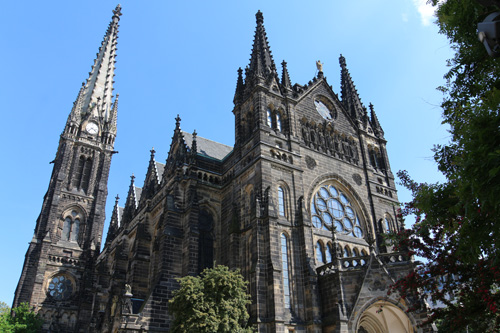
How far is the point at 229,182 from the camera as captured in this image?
26.6 meters

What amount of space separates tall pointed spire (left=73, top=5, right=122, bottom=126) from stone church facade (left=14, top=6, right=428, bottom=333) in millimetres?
23814

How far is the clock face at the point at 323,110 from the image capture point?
98.3ft

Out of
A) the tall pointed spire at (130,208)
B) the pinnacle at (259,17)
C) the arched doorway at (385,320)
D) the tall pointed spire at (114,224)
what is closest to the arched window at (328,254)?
the arched doorway at (385,320)

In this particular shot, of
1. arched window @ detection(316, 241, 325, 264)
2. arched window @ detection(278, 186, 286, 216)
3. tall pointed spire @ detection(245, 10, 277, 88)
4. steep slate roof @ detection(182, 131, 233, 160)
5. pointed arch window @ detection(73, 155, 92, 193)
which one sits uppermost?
pointed arch window @ detection(73, 155, 92, 193)

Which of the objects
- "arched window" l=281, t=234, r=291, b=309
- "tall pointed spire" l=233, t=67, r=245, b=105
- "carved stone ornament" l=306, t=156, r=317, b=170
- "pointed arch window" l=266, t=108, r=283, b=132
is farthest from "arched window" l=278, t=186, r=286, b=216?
"tall pointed spire" l=233, t=67, r=245, b=105

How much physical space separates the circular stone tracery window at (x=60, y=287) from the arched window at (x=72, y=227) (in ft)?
17.5

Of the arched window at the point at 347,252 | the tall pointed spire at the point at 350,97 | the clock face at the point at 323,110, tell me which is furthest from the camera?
the tall pointed spire at the point at 350,97

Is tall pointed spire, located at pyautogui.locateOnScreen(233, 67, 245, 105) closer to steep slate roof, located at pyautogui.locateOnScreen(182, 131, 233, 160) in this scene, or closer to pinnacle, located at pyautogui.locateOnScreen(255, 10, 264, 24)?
pinnacle, located at pyautogui.locateOnScreen(255, 10, 264, 24)

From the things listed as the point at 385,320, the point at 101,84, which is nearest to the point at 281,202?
the point at 385,320

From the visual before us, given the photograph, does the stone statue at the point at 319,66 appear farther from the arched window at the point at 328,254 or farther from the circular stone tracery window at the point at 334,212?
the arched window at the point at 328,254

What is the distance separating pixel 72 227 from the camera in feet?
162

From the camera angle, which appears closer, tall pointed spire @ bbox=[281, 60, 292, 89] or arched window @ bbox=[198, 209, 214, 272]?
arched window @ bbox=[198, 209, 214, 272]

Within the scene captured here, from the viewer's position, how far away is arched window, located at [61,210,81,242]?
48688 millimetres

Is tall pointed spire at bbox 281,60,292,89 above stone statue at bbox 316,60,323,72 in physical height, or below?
below
